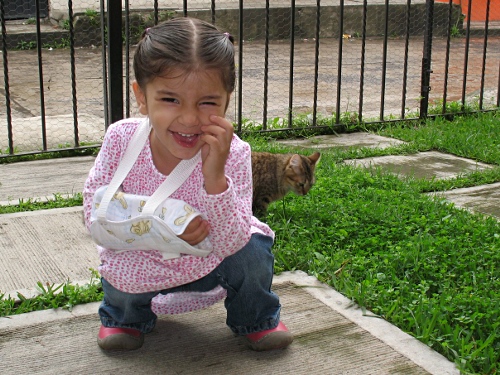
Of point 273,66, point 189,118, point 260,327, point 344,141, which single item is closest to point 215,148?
point 189,118

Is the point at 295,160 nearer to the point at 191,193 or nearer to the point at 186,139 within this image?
the point at 191,193

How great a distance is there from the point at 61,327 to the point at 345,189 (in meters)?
2.33

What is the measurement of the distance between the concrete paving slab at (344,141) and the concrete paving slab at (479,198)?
1305 millimetres

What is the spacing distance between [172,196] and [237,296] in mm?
468

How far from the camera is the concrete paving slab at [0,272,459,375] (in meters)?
2.66

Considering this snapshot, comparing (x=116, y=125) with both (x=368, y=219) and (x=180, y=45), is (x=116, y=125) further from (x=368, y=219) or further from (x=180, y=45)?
(x=368, y=219)

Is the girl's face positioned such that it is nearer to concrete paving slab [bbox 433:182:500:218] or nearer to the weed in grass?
the weed in grass

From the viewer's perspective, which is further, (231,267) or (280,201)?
(280,201)

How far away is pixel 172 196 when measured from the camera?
2.65 m

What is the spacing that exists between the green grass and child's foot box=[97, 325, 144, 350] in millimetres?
968

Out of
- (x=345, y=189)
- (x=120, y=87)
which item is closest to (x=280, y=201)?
(x=345, y=189)

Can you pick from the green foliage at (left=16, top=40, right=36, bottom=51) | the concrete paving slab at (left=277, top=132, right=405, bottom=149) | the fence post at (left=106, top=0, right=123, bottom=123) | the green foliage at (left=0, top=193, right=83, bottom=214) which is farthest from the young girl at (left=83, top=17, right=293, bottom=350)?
the green foliage at (left=16, top=40, right=36, bottom=51)

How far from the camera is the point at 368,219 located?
4.15 meters

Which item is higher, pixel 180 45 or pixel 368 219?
pixel 180 45
